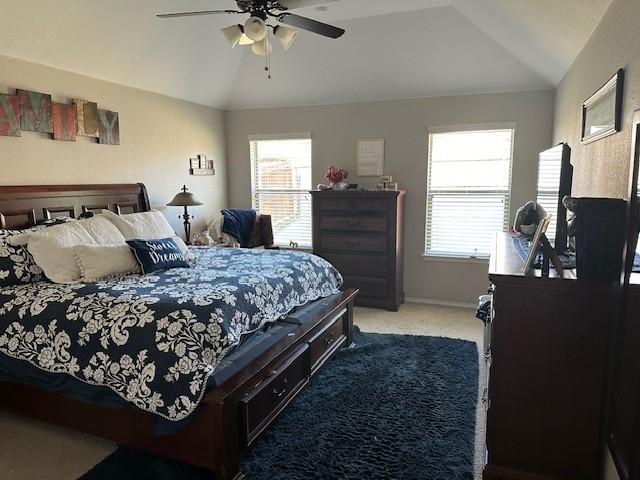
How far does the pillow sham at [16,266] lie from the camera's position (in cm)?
269

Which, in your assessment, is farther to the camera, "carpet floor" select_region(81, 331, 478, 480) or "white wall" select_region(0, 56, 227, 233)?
"white wall" select_region(0, 56, 227, 233)

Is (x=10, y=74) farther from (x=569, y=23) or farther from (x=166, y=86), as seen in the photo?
(x=569, y=23)

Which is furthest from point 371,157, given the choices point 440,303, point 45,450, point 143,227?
point 45,450

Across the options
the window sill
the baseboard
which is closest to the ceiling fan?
the window sill

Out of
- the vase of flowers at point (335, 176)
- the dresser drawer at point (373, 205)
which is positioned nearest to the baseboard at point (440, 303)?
the dresser drawer at point (373, 205)

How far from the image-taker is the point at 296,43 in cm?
470

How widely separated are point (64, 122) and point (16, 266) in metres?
1.51

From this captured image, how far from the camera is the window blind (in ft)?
8.47

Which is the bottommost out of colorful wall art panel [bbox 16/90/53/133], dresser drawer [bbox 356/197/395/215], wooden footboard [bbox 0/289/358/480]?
wooden footboard [bbox 0/289/358/480]

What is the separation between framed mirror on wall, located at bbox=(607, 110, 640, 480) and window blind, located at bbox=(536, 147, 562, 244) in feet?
3.20

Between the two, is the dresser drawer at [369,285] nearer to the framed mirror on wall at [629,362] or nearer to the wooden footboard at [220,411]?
the wooden footboard at [220,411]

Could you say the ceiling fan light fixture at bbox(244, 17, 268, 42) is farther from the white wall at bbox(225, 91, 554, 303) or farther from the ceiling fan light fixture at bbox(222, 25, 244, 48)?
the white wall at bbox(225, 91, 554, 303)

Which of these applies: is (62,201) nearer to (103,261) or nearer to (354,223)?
(103,261)

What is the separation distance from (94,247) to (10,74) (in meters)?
1.58
